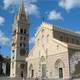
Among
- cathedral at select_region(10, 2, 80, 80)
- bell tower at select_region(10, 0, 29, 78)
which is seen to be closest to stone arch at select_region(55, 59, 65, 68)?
cathedral at select_region(10, 2, 80, 80)

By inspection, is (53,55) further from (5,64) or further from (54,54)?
(5,64)

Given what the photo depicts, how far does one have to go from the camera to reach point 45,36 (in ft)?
168

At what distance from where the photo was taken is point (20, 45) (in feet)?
234

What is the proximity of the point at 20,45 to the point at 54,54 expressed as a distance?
26.6 m

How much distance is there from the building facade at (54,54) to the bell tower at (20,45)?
43.5 ft

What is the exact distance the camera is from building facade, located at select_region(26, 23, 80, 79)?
4209cm

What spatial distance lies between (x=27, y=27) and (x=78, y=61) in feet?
117

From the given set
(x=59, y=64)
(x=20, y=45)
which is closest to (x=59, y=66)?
(x=59, y=64)

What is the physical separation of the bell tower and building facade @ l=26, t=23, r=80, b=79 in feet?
43.5

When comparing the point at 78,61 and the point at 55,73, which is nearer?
the point at 78,61

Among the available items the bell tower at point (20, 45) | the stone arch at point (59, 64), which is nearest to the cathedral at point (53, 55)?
the stone arch at point (59, 64)

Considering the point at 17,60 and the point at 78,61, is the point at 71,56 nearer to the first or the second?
the point at 78,61

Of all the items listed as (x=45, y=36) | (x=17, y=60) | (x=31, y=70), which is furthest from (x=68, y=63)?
(x=17, y=60)

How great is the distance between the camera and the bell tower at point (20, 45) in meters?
69.1
